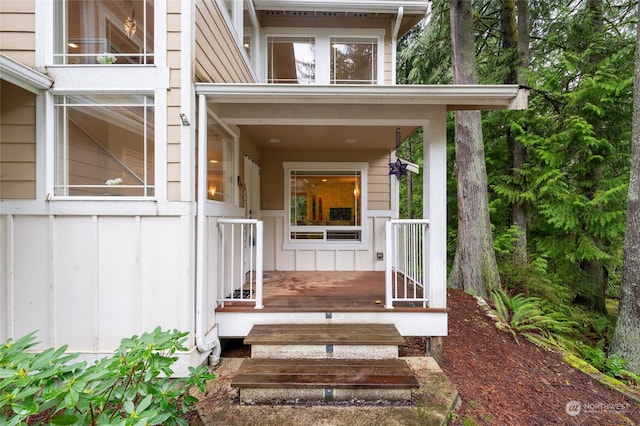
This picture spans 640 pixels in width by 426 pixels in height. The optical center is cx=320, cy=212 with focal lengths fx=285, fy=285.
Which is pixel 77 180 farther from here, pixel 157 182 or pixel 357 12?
pixel 357 12

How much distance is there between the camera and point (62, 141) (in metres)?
2.68

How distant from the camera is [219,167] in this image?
354 centimetres

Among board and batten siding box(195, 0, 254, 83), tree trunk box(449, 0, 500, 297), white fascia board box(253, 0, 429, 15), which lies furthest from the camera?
white fascia board box(253, 0, 429, 15)

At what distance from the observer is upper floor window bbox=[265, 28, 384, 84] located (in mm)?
5926

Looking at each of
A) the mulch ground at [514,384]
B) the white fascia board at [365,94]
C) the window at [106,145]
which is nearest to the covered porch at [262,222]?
the white fascia board at [365,94]

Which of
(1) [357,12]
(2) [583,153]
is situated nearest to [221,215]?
(1) [357,12]

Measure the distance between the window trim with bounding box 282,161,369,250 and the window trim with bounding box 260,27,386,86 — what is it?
180cm

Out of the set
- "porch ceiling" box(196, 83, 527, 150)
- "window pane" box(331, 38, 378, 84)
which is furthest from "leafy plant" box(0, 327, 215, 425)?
"window pane" box(331, 38, 378, 84)

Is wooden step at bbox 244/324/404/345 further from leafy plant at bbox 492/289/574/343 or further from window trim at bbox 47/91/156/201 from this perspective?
leafy plant at bbox 492/289/574/343

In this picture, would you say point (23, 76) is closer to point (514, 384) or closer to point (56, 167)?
point (56, 167)

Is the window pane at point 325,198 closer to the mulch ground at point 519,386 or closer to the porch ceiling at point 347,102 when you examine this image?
the porch ceiling at point 347,102

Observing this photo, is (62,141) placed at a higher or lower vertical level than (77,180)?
higher

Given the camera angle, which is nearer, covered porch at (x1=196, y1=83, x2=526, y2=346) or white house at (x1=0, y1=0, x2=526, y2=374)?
white house at (x1=0, y1=0, x2=526, y2=374)

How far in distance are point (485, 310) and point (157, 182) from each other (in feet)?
16.4
